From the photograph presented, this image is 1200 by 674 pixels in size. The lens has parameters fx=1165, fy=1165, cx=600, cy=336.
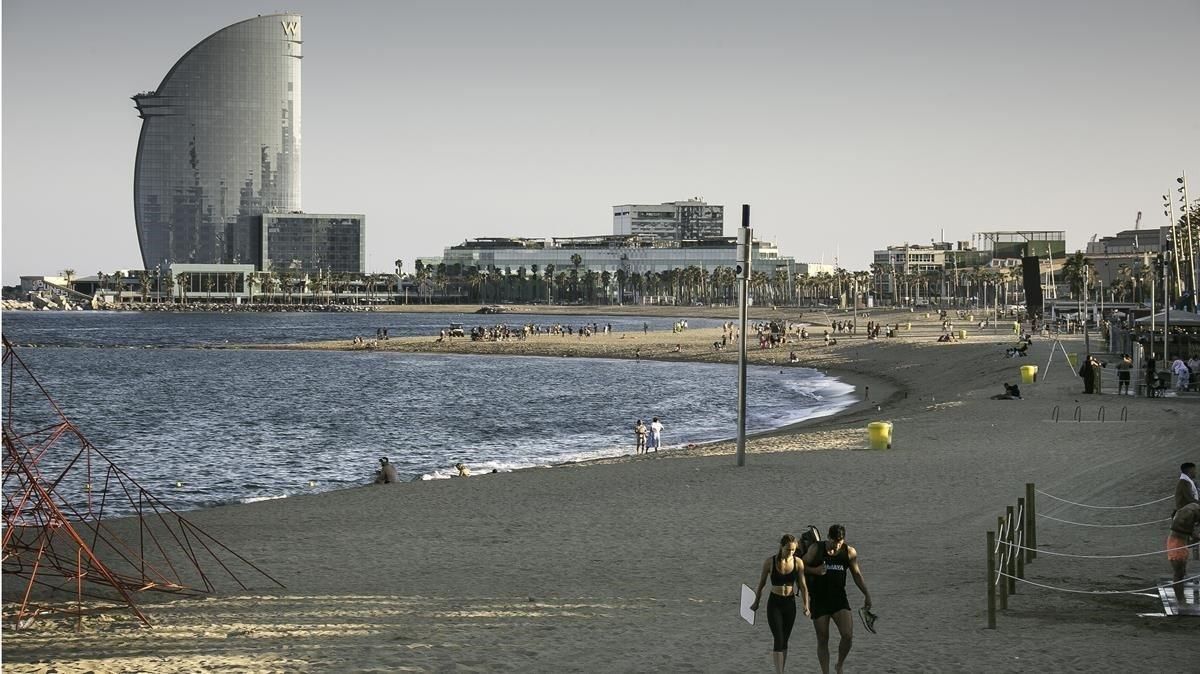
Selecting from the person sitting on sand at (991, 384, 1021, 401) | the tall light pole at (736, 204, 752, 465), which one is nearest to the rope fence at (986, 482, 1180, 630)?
the tall light pole at (736, 204, 752, 465)

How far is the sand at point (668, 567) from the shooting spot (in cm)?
1068

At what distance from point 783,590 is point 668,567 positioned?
17.2 feet

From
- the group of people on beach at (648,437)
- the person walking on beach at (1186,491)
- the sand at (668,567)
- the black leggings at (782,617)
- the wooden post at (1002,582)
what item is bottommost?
the group of people on beach at (648,437)

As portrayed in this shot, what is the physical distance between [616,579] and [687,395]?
134 ft

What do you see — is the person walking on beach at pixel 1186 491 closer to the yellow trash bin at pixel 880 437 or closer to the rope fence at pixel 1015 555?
the rope fence at pixel 1015 555

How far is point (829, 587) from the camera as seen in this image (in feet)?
30.7

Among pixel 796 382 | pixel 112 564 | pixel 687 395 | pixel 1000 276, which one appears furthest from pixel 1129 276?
pixel 112 564

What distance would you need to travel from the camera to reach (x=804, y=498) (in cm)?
1912

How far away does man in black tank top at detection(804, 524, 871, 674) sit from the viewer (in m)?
9.31

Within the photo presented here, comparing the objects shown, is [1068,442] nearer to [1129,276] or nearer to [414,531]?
[414,531]

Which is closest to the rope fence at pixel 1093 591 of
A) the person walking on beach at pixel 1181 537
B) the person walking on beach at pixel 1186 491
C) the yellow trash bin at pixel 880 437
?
the person walking on beach at pixel 1181 537

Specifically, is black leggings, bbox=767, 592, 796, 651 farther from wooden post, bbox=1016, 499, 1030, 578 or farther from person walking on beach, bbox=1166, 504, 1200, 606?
wooden post, bbox=1016, 499, 1030, 578

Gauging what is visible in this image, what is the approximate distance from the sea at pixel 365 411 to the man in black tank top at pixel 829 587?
15558 mm

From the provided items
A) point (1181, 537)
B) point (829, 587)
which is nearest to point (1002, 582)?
point (1181, 537)
